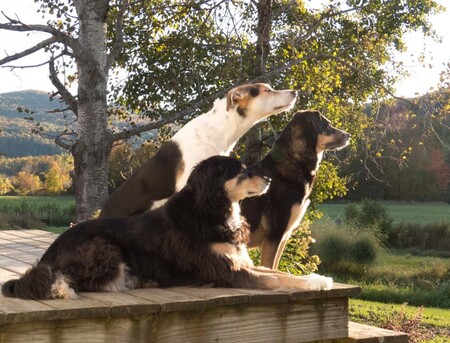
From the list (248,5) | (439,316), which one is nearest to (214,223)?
(248,5)

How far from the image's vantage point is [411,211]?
1419 inches

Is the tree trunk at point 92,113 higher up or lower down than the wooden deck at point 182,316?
higher up

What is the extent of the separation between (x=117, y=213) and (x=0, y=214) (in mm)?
23141

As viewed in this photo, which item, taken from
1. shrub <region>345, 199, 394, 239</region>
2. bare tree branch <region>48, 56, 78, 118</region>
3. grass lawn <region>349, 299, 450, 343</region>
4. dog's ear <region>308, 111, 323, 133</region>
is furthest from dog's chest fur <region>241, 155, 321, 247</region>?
shrub <region>345, 199, 394, 239</region>

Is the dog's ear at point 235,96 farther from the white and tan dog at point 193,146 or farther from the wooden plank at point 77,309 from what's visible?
the wooden plank at point 77,309

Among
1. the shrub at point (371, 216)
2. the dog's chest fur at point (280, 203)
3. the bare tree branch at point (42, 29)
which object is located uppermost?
the bare tree branch at point (42, 29)

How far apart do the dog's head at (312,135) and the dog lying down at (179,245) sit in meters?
0.88

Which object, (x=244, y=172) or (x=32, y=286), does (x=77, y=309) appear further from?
(x=244, y=172)

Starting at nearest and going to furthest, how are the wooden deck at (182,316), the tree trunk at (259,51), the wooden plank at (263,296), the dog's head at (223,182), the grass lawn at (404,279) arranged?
1. the wooden deck at (182,316)
2. the wooden plank at (263,296)
3. the dog's head at (223,182)
4. the tree trunk at (259,51)
5. the grass lawn at (404,279)

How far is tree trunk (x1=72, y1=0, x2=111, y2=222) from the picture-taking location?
30.6ft

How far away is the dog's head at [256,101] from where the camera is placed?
530 cm

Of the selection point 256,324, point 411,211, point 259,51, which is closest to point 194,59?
point 259,51

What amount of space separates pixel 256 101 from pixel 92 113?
4590mm

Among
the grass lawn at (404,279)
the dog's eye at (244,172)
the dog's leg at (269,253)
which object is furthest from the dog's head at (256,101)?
the grass lawn at (404,279)
